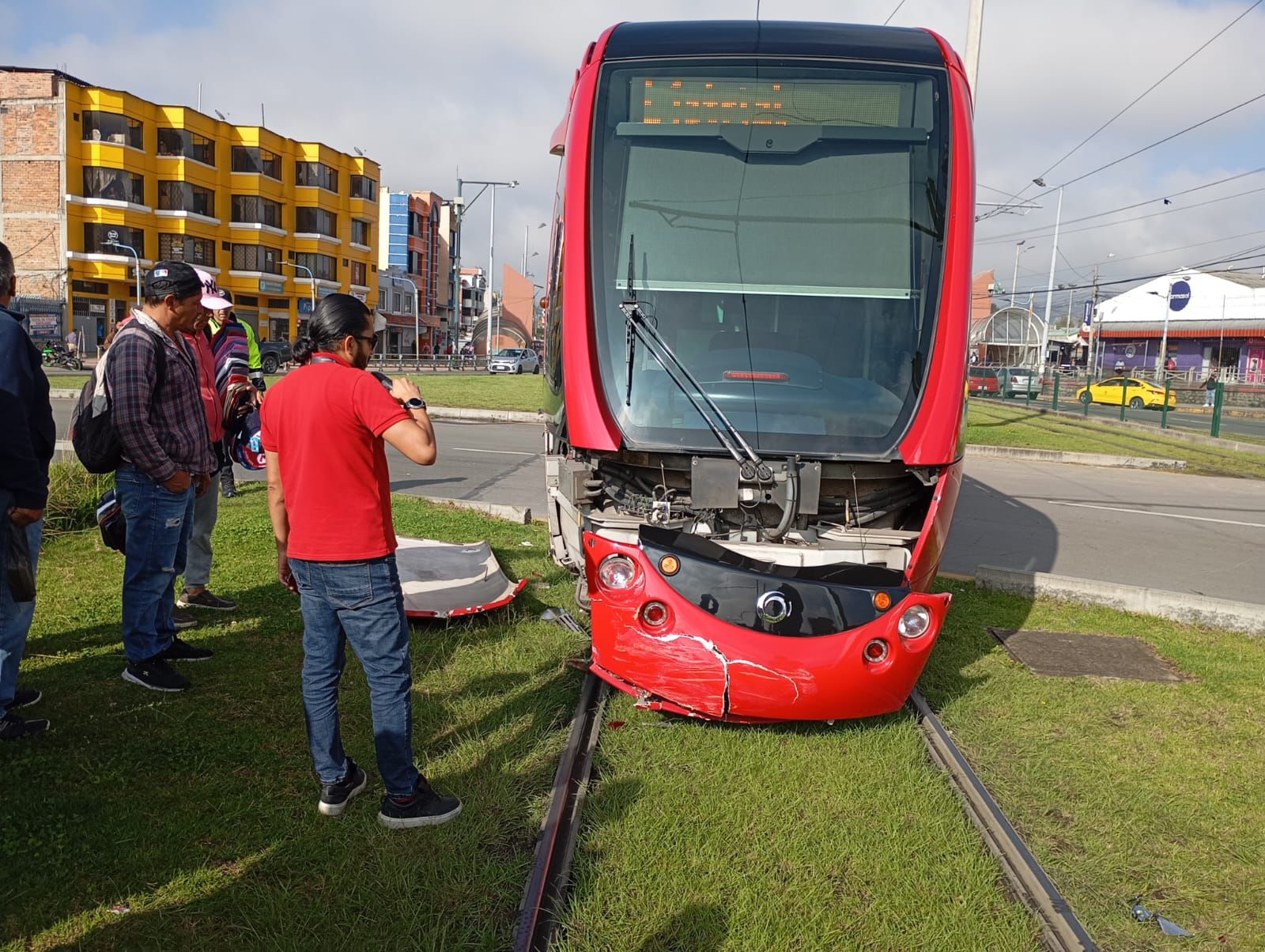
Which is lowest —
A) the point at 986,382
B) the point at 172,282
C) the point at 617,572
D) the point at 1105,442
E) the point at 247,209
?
the point at 1105,442

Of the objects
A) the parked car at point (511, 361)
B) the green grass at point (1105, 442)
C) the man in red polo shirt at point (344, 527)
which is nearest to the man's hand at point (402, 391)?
the man in red polo shirt at point (344, 527)

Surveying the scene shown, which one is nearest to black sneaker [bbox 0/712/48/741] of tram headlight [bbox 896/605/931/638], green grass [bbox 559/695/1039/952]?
green grass [bbox 559/695/1039/952]

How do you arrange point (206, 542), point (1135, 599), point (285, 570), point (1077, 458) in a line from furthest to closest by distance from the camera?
point (1077, 458) → point (1135, 599) → point (206, 542) → point (285, 570)

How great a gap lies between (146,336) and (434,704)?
207 centimetres

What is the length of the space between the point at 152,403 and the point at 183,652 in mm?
1269

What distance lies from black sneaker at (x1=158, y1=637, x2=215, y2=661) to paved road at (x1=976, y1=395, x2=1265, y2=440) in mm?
23453

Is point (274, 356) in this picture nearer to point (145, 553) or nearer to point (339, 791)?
point (145, 553)

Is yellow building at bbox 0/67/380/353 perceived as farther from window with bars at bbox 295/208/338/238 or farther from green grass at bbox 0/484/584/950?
green grass at bbox 0/484/584/950

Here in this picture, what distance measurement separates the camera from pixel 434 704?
180 inches

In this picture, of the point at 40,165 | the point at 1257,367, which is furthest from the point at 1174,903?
the point at 1257,367

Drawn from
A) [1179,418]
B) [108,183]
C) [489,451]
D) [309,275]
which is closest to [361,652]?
[489,451]

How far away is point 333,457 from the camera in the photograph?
10.8 feet

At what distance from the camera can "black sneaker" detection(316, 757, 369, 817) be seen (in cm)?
355

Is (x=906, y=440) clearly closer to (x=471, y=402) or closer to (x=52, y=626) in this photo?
(x=52, y=626)
